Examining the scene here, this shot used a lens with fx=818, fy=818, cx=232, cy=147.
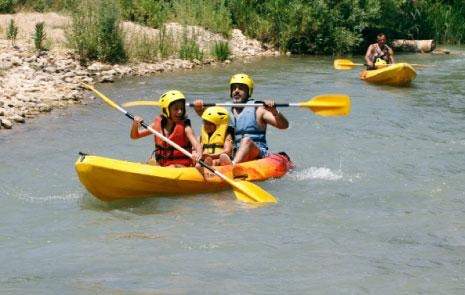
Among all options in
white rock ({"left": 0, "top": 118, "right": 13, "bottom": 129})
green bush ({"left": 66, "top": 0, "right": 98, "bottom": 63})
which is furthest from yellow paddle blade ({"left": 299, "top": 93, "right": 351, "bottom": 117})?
green bush ({"left": 66, "top": 0, "right": 98, "bottom": 63})

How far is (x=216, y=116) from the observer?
7.84 meters

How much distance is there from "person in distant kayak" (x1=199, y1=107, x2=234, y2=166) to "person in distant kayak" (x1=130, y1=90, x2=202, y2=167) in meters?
0.17

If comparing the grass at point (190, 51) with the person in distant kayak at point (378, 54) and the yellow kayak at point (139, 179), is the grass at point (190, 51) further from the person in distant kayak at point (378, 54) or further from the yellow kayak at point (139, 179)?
the yellow kayak at point (139, 179)

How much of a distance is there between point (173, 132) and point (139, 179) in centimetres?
79

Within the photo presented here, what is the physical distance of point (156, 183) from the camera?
23.8 ft

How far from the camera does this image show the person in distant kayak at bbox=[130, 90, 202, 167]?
7.67 m

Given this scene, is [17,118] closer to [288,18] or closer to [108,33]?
[108,33]

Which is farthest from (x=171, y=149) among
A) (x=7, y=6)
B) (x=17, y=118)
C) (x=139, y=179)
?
(x=7, y=6)

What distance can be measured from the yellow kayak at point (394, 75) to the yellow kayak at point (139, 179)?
7512 millimetres

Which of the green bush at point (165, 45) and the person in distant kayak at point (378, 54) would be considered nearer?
the person in distant kayak at point (378, 54)

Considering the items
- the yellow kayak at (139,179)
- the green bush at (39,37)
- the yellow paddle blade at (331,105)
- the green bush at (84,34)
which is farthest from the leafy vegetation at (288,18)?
the yellow kayak at (139,179)

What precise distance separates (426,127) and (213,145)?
13.5ft

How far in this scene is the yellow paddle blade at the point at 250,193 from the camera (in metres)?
7.25

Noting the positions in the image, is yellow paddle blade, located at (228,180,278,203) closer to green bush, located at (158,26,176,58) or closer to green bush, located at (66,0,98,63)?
green bush, located at (66,0,98,63)
